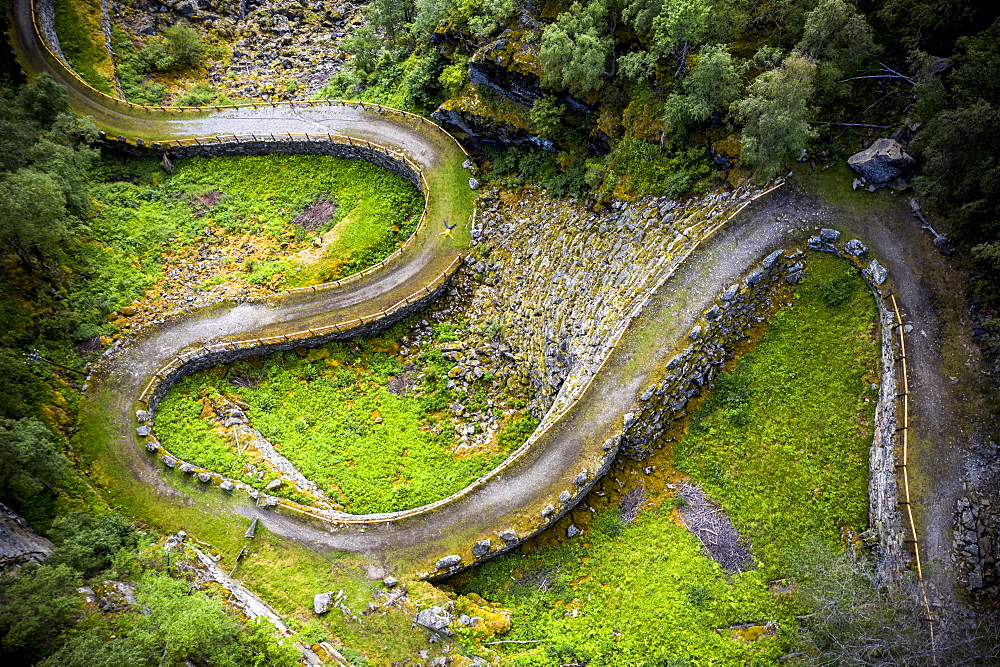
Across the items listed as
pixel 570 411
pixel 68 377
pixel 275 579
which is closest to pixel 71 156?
pixel 68 377

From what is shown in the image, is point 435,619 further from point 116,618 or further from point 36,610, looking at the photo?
point 36,610

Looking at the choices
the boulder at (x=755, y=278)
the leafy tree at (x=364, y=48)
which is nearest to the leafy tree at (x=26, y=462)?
the boulder at (x=755, y=278)

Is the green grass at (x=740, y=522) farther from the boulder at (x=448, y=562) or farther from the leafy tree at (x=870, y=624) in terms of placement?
the boulder at (x=448, y=562)

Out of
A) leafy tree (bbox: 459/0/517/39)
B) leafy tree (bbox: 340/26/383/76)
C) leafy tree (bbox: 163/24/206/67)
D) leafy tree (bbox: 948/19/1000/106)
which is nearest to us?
leafy tree (bbox: 948/19/1000/106)

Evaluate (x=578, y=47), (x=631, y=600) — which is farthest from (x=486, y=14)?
(x=631, y=600)

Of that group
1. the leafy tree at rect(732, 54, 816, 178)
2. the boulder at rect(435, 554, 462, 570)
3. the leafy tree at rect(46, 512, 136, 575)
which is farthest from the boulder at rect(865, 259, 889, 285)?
the leafy tree at rect(46, 512, 136, 575)

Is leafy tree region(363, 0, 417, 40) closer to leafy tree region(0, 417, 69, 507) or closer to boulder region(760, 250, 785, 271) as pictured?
boulder region(760, 250, 785, 271)
